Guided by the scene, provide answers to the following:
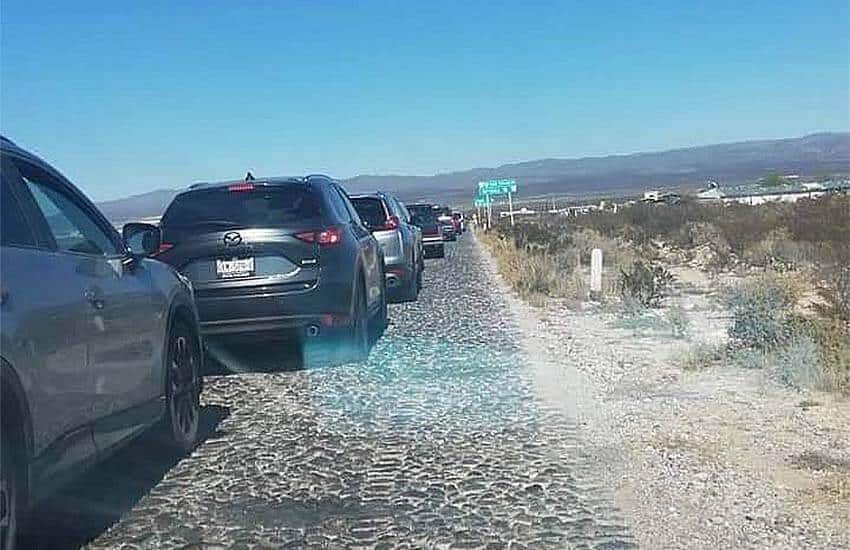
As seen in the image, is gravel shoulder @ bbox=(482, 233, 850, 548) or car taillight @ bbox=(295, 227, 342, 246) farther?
car taillight @ bbox=(295, 227, 342, 246)

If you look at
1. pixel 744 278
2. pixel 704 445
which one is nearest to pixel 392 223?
pixel 744 278

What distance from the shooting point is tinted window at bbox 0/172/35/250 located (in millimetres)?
4711

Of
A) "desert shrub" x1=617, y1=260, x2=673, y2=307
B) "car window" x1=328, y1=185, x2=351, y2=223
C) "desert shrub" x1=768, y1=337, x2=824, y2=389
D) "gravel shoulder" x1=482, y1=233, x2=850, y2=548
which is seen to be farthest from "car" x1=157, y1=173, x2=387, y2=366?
"desert shrub" x1=617, y1=260, x2=673, y2=307

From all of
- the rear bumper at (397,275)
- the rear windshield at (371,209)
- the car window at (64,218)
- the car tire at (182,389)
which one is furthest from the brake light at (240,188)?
the rear windshield at (371,209)

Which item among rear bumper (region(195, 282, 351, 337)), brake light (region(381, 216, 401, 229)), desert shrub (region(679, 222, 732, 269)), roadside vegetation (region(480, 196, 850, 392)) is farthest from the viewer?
desert shrub (region(679, 222, 732, 269))

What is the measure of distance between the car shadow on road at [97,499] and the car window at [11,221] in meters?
1.59

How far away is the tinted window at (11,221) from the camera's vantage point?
471 cm

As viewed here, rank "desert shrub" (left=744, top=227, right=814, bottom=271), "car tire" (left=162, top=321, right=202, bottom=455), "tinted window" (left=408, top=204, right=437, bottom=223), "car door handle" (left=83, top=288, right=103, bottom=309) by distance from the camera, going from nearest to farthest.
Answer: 1. "car door handle" (left=83, top=288, right=103, bottom=309)
2. "car tire" (left=162, top=321, right=202, bottom=455)
3. "desert shrub" (left=744, top=227, right=814, bottom=271)
4. "tinted window" (left=408, top=204, right=437, bottom=223)

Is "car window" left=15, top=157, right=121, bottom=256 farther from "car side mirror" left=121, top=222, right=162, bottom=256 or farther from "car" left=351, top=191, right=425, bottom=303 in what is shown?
"car" left=351, top=191, right=425, bottom=303

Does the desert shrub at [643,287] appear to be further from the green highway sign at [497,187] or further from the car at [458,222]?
the green highway sign at [497,187]

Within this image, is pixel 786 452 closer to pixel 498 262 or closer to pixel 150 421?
pixel 150 421

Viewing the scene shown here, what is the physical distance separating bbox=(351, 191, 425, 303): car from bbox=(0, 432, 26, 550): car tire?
1179cm

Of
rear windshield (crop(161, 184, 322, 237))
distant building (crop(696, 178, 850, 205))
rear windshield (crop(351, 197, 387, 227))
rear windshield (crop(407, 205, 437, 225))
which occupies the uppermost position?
rear windshield (crop(161, 184, 322, 237))

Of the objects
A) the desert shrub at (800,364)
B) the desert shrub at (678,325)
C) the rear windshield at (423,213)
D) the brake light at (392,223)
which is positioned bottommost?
the desert shrub at (678,325)
